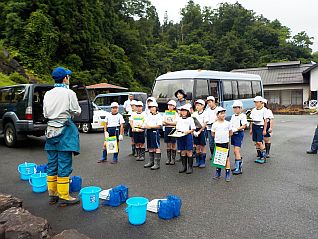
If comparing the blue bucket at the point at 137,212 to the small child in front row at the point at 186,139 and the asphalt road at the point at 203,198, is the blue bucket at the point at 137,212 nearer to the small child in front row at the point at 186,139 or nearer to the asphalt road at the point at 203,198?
the asphalt road at the point at 203,198

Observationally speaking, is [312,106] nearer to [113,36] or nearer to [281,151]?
[281,151]

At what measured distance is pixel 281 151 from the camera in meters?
9.13

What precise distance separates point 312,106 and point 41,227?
2879 centimetres

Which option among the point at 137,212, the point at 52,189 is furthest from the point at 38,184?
the point at 137,212

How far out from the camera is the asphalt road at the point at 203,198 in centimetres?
380

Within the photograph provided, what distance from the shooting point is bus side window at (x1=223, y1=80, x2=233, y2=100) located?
1238 cm

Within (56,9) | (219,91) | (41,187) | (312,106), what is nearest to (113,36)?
(56,9)

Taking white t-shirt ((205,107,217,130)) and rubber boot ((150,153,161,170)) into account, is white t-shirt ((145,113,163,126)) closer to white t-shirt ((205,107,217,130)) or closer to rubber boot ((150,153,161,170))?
rubber boot ((150,153,161,170))

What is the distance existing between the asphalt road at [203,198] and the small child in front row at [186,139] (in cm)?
27

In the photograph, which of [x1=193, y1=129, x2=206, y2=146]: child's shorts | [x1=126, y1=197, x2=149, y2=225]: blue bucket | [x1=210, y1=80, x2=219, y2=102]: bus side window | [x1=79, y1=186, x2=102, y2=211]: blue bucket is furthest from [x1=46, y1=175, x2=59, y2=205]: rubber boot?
[x1=210, y1=80, x2=219, y2=102]: bus side window

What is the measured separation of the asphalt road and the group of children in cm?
33

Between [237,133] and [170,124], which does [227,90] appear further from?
[237,133]

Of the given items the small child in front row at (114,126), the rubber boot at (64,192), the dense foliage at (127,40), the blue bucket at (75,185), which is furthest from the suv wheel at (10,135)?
the dense foliage at (127,40)

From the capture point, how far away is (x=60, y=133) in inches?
177
